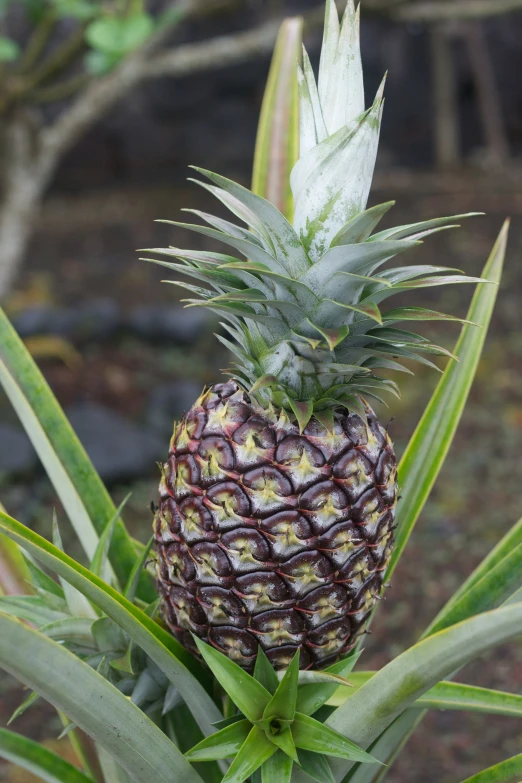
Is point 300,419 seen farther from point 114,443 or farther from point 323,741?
point 114,443

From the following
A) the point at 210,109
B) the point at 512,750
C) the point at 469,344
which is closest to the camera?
the point at 469,344

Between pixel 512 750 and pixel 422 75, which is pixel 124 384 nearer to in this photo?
pixel 512 750

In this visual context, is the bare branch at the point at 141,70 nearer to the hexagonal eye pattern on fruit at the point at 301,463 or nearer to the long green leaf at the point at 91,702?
the hexagonal eye pattern on fruit at the point at 301,463

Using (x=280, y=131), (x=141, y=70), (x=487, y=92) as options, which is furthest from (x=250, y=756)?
(x=487, y=92)

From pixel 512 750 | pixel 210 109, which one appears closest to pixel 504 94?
pixel 210 109

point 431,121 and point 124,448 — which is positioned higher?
point 431,121

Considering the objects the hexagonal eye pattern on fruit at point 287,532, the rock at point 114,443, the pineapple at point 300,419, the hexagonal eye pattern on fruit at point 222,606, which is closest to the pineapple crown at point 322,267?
the pineapple at point 300,419

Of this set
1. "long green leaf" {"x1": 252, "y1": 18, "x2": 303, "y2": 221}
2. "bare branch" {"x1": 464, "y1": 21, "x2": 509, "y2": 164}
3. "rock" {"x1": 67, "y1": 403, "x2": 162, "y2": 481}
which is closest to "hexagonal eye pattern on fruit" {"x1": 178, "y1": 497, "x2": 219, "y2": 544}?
"long green leaf" {"x1": 252, "y1": 18, "x2": 303, "y2": 221}
